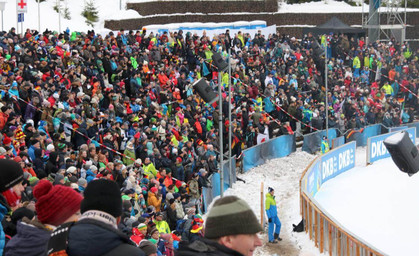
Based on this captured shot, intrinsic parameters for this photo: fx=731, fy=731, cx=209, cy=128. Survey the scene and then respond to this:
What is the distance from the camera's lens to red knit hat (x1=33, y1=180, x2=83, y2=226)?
4609 millimetres

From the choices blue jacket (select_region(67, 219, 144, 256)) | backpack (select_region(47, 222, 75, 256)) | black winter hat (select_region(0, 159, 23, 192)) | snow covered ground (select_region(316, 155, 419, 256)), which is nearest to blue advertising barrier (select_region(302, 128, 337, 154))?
snow covered ground (select_region(316, 155, 419, 256))

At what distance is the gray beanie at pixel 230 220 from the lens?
3.93 meters

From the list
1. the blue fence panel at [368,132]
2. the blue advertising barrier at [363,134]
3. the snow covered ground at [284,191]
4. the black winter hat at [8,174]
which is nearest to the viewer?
the black winter hat at [8,174]

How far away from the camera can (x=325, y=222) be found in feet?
53.2

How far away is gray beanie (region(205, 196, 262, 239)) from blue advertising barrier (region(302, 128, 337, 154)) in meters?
25.4

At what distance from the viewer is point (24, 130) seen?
51.5 feet

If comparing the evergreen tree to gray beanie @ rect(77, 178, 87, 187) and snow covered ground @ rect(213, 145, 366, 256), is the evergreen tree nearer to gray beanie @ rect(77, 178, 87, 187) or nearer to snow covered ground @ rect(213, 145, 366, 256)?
snow covered ground @ rect(213, 145, 366, 256)

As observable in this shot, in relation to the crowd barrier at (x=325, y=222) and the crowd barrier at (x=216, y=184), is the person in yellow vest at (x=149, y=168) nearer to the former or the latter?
the crowd barrier at (x=216, y=184)

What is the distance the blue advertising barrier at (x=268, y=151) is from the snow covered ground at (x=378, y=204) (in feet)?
8.25

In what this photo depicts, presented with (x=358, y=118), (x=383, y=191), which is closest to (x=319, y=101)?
(x=358, y=118)

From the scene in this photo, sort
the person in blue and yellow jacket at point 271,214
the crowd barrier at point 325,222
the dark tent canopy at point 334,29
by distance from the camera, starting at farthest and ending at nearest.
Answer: the dark tent canopy at point 334,29 < the person in blue and yellow jacket at point 271,214 < the crowd barrier at point 325,222

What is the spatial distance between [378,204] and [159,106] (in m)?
7.24

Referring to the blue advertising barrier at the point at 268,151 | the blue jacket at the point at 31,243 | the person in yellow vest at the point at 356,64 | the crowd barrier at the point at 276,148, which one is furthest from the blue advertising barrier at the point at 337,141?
the blue jacket at the point at 31,243

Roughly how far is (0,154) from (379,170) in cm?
1756
